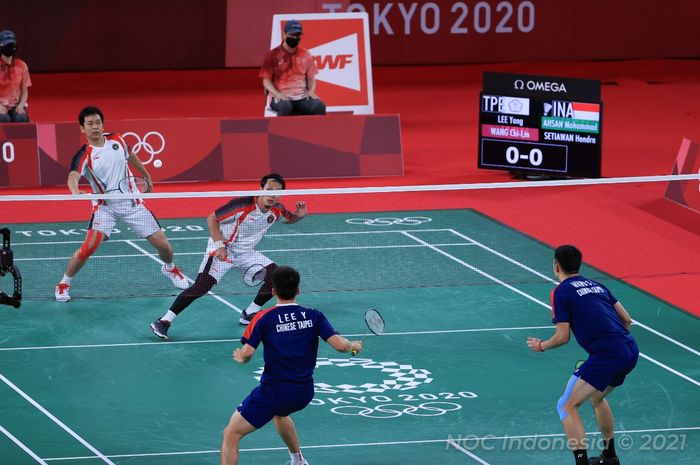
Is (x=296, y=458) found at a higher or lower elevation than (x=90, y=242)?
lower

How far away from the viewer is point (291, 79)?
19812mm

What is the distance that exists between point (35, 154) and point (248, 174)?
2937 mm

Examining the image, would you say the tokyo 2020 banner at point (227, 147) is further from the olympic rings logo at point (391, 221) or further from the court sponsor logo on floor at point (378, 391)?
the court sponsor logo on floor at point (378, 391)

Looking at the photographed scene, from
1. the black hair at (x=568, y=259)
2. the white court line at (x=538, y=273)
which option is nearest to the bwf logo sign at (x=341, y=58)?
the white court line at (x=538, y=273)

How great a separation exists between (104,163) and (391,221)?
4669 mm

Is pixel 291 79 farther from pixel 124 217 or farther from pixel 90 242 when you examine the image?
pixel 90 242

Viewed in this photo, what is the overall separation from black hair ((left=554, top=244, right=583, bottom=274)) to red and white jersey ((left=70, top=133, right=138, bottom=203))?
5620mm

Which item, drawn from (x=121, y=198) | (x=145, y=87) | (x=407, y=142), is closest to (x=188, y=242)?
(x=121, y=198)

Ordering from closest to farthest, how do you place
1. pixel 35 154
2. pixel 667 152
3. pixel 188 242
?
pixel 188 242 → pixel 35 154 → pixel 667 152

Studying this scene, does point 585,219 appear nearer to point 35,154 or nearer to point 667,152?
point 667,152

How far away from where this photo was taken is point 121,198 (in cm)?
1312

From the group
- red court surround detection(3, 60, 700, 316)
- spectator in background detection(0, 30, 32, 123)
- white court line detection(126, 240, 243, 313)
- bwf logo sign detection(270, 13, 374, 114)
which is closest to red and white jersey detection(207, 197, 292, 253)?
white court line detection(126, 240, 243, 313)

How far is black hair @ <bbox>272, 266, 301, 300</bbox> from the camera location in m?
8.63

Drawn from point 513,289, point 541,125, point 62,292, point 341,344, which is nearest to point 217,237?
point 62,292
